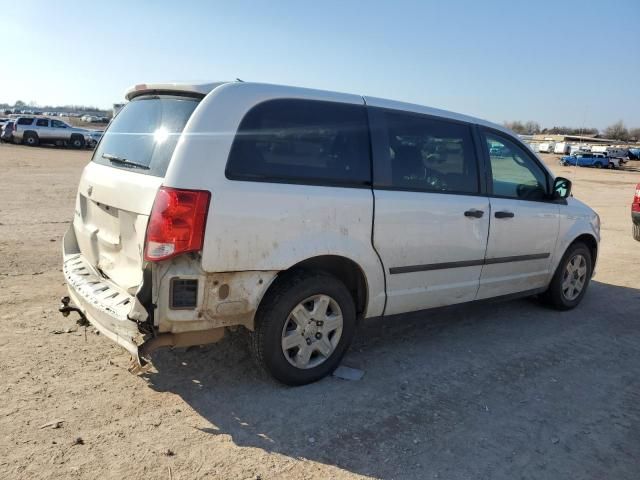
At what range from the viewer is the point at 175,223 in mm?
3018

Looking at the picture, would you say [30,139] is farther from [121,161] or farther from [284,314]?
[284,314]

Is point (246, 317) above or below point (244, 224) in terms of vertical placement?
below

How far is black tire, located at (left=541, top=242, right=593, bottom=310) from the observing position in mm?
5555

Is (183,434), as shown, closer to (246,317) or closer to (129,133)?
(246,317)

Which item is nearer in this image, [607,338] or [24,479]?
[24,479]

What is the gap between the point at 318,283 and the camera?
3.56 metres

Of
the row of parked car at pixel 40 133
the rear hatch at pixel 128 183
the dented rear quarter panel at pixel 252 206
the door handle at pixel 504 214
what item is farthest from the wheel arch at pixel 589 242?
the row of parked car at pixel 40 133

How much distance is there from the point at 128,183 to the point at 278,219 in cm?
97

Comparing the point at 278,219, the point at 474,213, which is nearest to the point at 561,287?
the point at 474,213

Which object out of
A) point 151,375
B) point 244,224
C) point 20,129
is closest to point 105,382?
point 151,375

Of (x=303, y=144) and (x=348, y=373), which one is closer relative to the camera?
(x=303, y=144)

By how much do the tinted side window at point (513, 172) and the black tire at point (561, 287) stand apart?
33.7 inches

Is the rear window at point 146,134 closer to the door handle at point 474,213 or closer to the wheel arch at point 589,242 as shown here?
the door handle at point 474,213

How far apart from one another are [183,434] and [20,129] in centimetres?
3625
